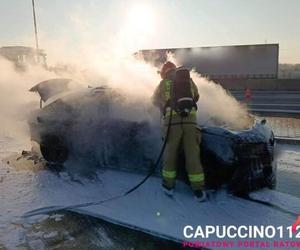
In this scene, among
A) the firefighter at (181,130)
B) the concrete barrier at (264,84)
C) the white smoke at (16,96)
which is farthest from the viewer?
the concrete barrier at (264,84)

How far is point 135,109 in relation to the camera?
5.75 meters

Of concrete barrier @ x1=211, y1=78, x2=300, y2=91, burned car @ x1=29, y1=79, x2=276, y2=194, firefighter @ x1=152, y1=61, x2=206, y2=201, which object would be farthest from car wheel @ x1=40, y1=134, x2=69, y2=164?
concrete barrier @ x1=211, y1=78, x2=300, y2=91

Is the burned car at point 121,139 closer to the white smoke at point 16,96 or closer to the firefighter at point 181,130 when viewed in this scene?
the firefighter at point 181,130

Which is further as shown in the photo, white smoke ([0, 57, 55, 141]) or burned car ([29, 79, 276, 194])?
white smoke ([0, 57, 55, 141])

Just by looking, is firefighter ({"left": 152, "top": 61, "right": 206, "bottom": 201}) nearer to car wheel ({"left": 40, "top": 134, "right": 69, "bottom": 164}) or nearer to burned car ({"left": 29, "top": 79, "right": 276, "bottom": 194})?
burned car ({"left": 29, "top": 79, "right": 276, "bottom": 194})

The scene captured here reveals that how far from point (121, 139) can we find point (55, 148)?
4.59ft

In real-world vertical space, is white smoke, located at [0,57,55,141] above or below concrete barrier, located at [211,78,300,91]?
above

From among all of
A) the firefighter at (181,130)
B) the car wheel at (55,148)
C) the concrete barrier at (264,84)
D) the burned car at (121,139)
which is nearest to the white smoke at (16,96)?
the burned car at (121,139)

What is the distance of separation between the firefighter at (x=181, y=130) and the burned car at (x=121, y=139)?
0.72 feet

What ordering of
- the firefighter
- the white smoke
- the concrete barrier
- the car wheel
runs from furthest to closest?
the concrete barrier
the white smoke
the car wheel
the firefighter

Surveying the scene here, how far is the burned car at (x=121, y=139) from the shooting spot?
4922mm

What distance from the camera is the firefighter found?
486 centimetres

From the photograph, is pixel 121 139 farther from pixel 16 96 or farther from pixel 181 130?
pixel 16 96

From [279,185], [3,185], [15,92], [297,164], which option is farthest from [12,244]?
[15,92]
